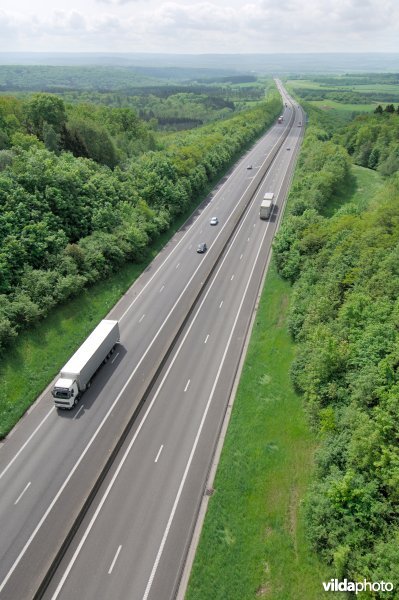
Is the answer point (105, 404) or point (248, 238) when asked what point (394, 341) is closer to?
point (105, 404)

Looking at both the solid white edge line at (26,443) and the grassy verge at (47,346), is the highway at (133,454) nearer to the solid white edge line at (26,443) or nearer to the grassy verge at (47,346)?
the solid white edge line at (26,443)

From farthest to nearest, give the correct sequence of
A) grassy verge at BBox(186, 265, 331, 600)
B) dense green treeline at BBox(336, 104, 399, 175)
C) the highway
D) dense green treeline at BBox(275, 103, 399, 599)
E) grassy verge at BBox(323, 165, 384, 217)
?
1. dense green treeline at BBox(336, 104, 399, 175)
2. grassy verge at BBox(323, 165, 384, 217)
3. the highway
4. grassy verge at BBox(186, 265, 331, 600)
5. dense green treeline at BBox(275, 103, 399, 599)

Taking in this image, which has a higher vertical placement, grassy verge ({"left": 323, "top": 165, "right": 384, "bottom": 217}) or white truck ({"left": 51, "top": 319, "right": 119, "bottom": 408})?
grassy verge ({"left": 323, "top": 165, "right": 384, "bottom": 217})

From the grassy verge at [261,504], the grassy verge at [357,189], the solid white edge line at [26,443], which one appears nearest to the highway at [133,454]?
the solid white edge line at [26,443]

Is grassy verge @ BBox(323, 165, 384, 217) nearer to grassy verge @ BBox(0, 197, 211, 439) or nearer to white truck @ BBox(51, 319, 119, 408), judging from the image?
grassy verge @ BBox(0, 197, 211, 439)

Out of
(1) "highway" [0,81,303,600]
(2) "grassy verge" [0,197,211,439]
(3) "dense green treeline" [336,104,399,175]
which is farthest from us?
(3) "dense green treeline" [336,104,399,175]

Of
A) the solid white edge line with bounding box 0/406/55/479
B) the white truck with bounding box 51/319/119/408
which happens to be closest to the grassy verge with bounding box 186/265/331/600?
the white truck with bounding box 51/319/119/408
